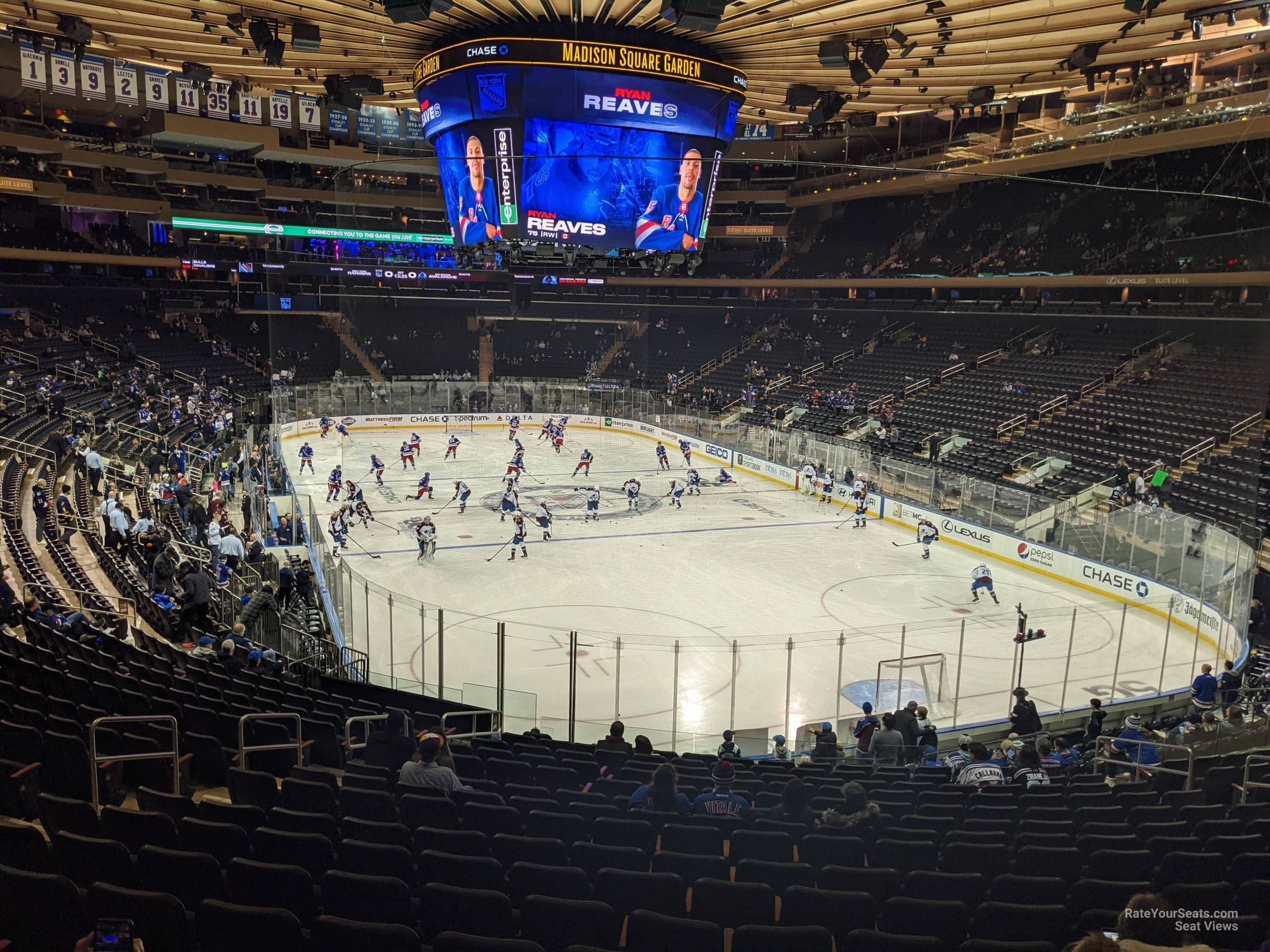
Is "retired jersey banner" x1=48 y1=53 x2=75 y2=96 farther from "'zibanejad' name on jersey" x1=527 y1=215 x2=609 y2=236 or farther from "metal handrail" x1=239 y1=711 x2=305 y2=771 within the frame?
"metal handrail" x1=239 y1=711 x2=305 y2=771

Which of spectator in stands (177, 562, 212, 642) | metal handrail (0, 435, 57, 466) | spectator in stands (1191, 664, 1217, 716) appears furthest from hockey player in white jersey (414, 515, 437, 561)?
spectator in stands (1191, 664, 1217, 716)

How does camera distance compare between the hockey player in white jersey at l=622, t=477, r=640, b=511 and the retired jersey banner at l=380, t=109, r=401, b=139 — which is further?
the retired jersey banner at l=380, t=109, r=401, b=139

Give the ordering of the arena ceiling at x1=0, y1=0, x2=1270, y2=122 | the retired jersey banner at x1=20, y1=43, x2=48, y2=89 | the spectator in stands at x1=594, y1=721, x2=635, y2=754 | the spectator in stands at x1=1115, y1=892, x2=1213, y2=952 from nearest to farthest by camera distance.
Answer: the spectator in stands at x1=1115, y1=892, x2=1213, y2=952
the spectator in stands at x1=594, y1=721, x2=635, y2=754
the arena ceiling at x1=0, y1=0, x2=1270, y2=122
the retired jersey banner at x1=20, y1=43, x2=48, y2=89

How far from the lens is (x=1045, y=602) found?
18.5 m

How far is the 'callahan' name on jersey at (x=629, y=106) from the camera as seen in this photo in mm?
19641

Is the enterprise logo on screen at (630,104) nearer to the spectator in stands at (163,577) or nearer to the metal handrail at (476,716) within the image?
the spectator in stands at (163,577)

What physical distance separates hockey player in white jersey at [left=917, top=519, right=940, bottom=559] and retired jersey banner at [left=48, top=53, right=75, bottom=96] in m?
23.3

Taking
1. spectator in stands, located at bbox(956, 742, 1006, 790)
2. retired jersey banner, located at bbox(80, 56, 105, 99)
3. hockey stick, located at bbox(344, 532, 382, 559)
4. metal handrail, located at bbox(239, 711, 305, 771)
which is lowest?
hockey stick, located at bbox(344, 532, 382, 559)

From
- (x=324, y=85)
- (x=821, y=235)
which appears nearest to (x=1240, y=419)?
(x=324, y=85)

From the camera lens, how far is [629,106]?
784 inches

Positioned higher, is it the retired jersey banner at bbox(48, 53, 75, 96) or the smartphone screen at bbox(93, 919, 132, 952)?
the retired jersey banner at bbox(48, 53, 75, 96)

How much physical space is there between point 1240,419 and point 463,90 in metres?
16.4

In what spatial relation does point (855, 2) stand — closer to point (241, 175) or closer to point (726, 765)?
point (726, 765)

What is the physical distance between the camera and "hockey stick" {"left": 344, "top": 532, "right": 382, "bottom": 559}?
21047mm
